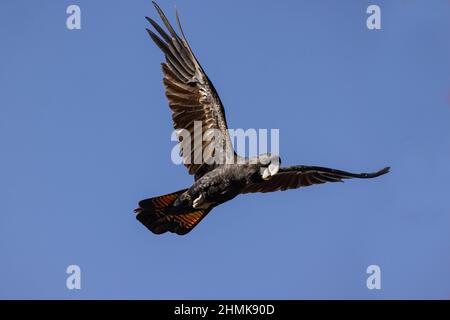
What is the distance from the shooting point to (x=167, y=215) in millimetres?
17188

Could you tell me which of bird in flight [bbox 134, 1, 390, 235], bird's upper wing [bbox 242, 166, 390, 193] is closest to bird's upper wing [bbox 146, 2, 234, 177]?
bird in flight [bbox 134, 1, 390, 235]

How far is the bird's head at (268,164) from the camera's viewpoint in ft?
53.4

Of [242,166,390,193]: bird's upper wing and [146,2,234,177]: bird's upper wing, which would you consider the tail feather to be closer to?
[146,2,234,177]: bird's upper wing

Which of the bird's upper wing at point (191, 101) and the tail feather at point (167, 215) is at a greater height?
the bird's upper wing at point (191, 101)

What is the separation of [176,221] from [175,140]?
1423 mm

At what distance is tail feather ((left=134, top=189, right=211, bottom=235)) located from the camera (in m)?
16.9

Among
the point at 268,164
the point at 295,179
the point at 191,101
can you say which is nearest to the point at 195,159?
the point at 191,101

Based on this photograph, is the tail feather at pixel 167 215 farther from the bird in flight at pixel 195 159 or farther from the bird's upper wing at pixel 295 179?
the bird's upper wing at pixel 295 179

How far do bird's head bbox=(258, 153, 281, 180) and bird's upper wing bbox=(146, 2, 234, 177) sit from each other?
783mm

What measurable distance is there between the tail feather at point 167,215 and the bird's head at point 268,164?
1.43 m

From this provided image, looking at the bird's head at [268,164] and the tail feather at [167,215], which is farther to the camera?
the tail feather at [167,215]

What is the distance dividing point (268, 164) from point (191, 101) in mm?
1935

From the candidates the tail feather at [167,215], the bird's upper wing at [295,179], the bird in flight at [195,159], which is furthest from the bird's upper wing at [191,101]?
the bird's upper wing at [295,179]
